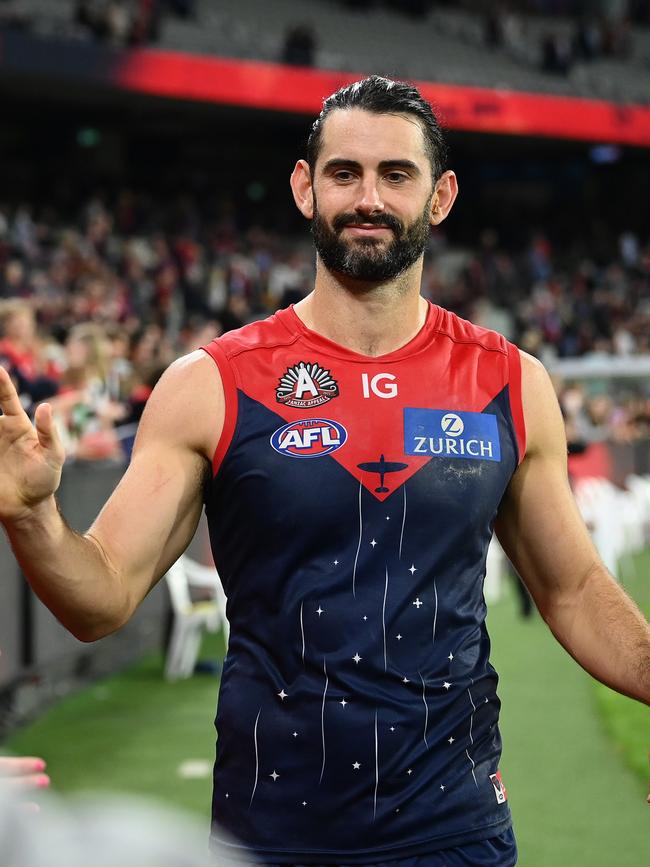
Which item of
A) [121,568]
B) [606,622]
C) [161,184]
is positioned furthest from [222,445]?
[161,184]

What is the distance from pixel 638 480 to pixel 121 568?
14.3 m

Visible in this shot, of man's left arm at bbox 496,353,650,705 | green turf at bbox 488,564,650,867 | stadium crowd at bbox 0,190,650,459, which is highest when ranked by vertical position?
stadium crowd at bbox 0,190,650,459

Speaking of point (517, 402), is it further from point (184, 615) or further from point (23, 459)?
point (184, 615)

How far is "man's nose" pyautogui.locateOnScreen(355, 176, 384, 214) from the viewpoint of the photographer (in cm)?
254

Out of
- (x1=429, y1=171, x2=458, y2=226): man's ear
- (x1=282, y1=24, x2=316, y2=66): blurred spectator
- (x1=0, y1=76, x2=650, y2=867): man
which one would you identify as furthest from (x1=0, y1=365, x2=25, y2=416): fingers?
(x1=282, y1=24, x2=316, y2=66): blurred spectator

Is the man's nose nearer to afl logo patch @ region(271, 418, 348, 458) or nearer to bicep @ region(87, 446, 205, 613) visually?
afl logo patch @ region(271, 418, 348, 458)

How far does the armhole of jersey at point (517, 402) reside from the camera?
2701 mm

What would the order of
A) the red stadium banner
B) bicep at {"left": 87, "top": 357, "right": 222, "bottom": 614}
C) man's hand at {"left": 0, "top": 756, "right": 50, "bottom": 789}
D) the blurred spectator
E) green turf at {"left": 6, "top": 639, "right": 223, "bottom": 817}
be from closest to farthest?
man's hand at {"left": 0, "top": 756, "right": 50, "bottom": 789}
bicep at {"left": 87, "top": 357, "right": 222, "bottom": 614}
green turf at {"left": 6, "top": 639, "right": 223, "bottom": 817}
the red stadium banner
the blurred spectator

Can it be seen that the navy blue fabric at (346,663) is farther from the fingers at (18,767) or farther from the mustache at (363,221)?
the fingers at (18,767)

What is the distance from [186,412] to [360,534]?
16.0 inches

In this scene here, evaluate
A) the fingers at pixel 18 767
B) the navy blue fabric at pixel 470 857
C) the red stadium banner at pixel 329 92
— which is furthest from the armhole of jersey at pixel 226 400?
the red stadium banner at pixel 329 92

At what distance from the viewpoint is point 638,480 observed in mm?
16031

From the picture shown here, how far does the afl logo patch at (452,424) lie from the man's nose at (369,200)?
428 millimetres

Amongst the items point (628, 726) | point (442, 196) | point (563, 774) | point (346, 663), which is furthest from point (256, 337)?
point (628, 726)
